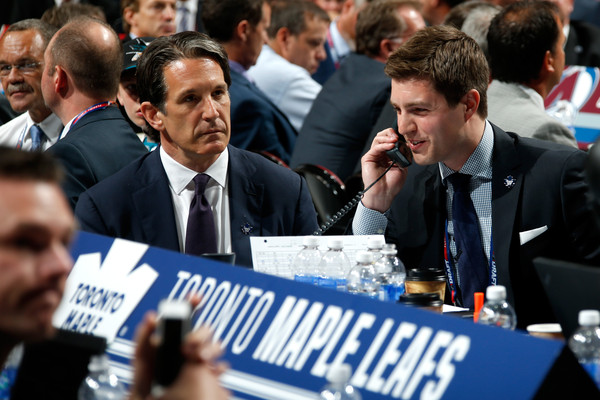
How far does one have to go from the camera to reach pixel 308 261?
290 cm

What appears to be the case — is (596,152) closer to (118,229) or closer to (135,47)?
(118,229)

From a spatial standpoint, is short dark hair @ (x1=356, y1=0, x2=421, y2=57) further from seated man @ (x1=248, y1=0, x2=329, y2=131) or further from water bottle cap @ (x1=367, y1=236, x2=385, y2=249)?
water bottle cap @ (x1=367, y1=236, x2=385, y2=249)

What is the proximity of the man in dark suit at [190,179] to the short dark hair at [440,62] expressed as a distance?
2.06 ft

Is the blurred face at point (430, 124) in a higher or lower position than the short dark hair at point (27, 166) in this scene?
lower

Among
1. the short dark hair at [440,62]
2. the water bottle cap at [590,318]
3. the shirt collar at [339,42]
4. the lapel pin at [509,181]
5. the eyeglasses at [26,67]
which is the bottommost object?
the shirt collar at [339,42]

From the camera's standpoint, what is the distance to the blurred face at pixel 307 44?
778cm

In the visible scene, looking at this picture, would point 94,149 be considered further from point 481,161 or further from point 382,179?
point 481,161

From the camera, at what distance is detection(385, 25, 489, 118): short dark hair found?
128 inches

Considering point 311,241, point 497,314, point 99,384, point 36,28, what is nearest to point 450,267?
point 311,241

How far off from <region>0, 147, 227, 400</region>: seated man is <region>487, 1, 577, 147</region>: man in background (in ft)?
10.5

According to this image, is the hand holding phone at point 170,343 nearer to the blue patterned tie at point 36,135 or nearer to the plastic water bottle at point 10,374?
the plastic water bottle at point 10,374

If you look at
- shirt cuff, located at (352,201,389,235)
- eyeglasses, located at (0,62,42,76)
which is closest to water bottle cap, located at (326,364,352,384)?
shirt cuff, located at (352,201,389,235)

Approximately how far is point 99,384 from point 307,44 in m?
6.00

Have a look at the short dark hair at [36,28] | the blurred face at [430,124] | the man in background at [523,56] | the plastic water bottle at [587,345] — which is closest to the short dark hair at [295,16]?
the short dark hair at [36,28]
